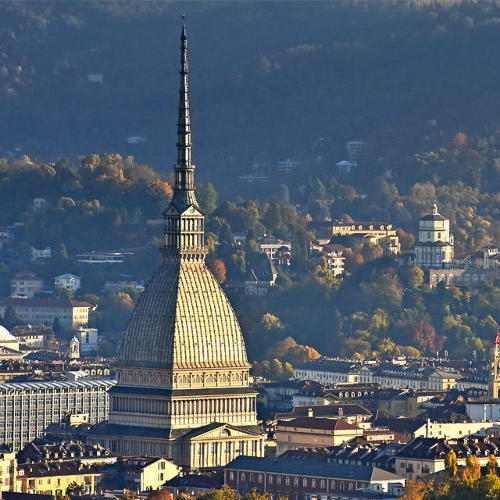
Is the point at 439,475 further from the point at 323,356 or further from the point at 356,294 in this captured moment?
the point at 356,294

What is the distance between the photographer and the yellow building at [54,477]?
389ft

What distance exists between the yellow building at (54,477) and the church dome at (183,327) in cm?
1621

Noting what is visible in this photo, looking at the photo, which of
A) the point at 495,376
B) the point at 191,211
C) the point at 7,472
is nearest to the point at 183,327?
the point at 191,211

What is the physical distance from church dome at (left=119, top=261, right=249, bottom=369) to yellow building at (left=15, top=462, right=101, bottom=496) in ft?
53.2

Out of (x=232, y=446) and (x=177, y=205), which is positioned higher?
(x=177, y=205)

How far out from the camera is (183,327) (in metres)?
139


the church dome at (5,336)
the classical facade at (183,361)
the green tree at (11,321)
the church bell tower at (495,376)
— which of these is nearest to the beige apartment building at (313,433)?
the classical facade at (183,361)

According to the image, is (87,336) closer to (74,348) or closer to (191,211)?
(74,348)

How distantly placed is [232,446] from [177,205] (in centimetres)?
1012

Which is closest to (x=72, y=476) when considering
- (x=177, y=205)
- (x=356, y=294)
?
(x=177, y=205)

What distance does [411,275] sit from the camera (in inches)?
7854

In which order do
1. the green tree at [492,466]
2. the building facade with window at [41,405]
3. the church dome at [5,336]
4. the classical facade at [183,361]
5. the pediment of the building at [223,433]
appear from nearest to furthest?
the green tree at [492,466] → the pediment of the building at [223,433] → the classical facade at [183,361] → the building facade with window at [41,405] → the church dome at [5,336]

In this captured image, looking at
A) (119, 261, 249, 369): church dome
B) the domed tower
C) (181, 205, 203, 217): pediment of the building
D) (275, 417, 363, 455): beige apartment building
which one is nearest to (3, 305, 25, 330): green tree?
the domed tower

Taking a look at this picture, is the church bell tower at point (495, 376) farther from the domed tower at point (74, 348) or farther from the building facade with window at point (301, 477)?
the building facade with window at point (301, 477)
